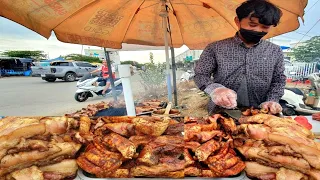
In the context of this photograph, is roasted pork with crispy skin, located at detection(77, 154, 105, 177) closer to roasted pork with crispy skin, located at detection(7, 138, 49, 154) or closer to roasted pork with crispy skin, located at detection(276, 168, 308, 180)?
roasted pork with crispy skin, located at detection(7, 138, 49, 154)

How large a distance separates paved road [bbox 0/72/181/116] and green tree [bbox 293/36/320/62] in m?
0.89

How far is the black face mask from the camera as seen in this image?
110 centimetres

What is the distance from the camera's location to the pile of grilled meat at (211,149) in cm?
94

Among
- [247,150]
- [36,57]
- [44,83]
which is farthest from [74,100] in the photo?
[247,150]

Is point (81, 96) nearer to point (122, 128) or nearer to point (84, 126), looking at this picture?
point (84, 126)

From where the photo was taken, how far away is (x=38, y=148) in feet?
3.13

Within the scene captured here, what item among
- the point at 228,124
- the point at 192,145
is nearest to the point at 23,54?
the point at 192,145

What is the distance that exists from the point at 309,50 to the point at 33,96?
1.46 meters

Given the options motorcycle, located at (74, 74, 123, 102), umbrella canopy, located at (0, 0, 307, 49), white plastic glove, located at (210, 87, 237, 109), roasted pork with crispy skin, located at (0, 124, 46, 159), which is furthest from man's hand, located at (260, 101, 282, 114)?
roasted pork with crispy skin, located at (0, 124, 46, 159)

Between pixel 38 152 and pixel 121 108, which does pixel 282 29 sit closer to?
pixel 121 108

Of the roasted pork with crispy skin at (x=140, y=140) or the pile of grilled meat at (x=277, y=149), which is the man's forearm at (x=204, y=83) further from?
the roasted pork with crispy skin at (x=140, y=140)

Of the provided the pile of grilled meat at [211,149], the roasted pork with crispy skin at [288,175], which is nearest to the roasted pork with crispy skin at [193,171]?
the pile of grilled meat at [211,149]

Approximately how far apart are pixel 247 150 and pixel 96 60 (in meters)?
0.93

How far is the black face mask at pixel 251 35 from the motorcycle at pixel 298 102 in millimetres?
573
